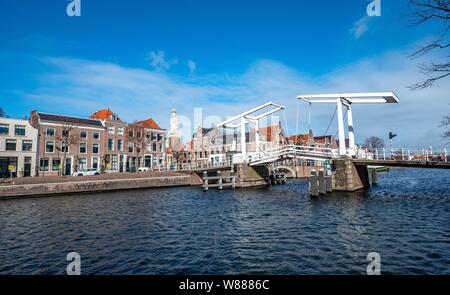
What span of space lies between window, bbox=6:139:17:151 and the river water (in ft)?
74.3

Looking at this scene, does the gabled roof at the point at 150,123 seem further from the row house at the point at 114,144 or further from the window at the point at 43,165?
the window at the point at 43,165

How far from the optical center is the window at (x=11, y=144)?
31.7 m

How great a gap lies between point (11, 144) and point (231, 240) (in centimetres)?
3459

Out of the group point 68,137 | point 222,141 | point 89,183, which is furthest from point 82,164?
point 222,141

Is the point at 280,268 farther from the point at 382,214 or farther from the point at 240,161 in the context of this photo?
the point at 240,161

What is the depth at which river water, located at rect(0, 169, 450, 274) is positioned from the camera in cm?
665

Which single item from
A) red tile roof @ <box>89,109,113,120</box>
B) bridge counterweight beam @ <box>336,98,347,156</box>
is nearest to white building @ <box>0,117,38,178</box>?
red tile roof @ <box>89,109,113,120</box>

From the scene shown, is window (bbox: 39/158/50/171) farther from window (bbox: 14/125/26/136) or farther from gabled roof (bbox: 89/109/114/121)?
gabled roof (bbox: 89/109/114/121)

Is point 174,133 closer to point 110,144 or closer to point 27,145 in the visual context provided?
point 110,144

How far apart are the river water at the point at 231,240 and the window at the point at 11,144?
22.7 meters

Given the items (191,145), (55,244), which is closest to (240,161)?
(55,244)

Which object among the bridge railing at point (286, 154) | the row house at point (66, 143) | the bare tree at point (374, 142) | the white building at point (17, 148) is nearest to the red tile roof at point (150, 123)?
the row house at point (66, 143)

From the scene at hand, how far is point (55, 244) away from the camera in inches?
340

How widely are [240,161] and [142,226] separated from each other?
18586mm
